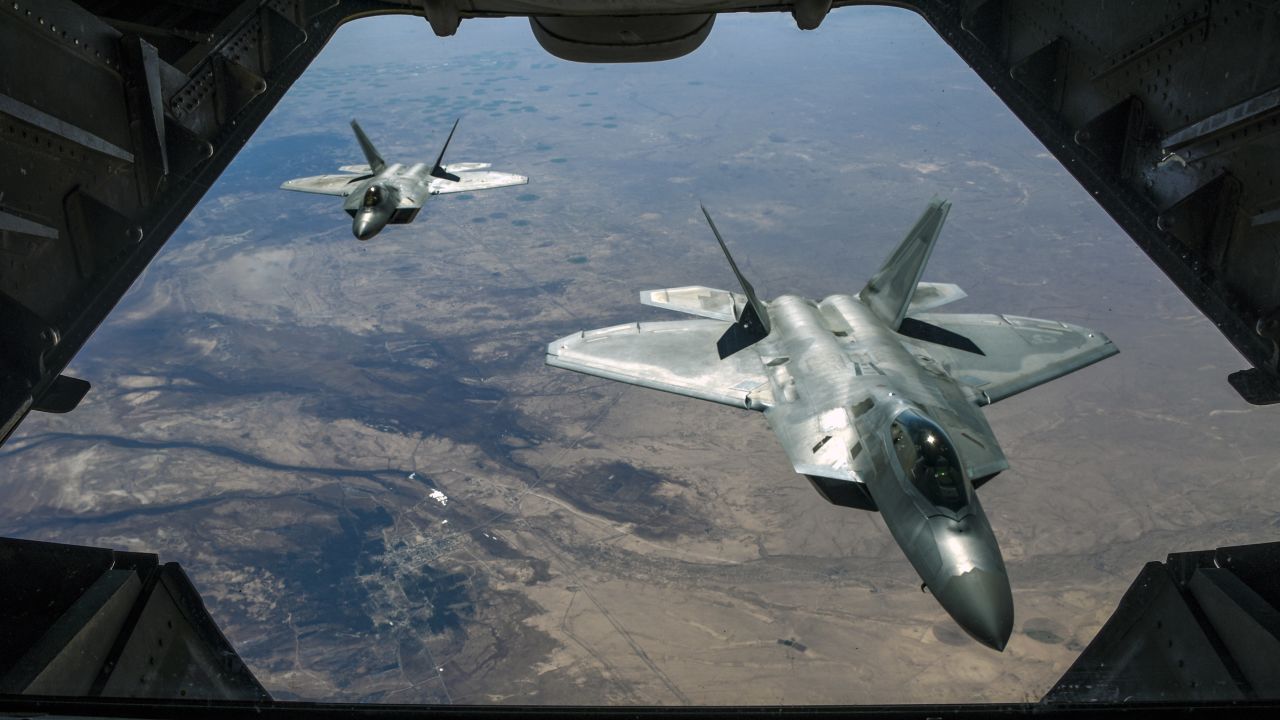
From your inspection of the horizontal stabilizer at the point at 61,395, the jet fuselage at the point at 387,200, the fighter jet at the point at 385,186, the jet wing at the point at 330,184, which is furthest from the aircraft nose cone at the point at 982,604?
the jet wing at the point at 330,184

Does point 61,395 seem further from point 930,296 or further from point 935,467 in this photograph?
point 930,296

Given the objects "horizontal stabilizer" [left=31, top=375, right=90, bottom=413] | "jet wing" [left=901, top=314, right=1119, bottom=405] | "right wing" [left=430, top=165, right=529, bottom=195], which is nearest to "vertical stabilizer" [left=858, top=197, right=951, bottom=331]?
→ "jet wing" [left=901, top=314, right=1119, bottom=405]

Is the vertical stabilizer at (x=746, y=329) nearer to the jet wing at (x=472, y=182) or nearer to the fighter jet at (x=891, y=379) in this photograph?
the fighter jet at (x=891, y=379)

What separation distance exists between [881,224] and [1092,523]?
190 ft

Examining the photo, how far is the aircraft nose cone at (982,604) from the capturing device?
508 inches

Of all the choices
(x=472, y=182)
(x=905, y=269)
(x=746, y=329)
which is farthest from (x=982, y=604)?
(x=472, y=182)

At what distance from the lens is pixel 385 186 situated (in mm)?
28672

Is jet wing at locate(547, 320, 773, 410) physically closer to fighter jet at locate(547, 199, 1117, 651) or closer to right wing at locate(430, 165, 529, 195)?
fighter jet at locate(547, 199, 1117, 651)

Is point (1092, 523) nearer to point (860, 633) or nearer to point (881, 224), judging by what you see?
point (860, 633)

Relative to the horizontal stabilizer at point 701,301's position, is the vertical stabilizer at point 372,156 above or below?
above

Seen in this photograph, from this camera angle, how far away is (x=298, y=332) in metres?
100

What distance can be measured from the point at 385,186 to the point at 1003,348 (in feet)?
69.1

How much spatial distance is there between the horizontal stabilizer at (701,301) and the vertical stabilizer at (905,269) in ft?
13.5

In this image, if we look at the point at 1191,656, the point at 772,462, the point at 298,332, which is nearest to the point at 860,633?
the point at 772,462
